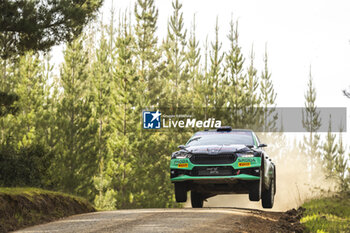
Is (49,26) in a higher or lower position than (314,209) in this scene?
higher

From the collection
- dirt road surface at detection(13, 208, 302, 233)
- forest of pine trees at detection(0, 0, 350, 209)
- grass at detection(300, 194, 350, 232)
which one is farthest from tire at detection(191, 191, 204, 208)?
forest of pine trees at detection(0, 0, 350, 209)

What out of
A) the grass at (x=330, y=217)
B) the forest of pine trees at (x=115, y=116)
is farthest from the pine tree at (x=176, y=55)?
the grass at (x=330, y=217)

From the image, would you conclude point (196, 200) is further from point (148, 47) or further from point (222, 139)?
point (148, 47)

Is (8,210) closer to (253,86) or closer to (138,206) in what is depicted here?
(138,206)

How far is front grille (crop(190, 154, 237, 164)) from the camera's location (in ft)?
39.4

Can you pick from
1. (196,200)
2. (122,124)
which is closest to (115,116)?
(122,124)

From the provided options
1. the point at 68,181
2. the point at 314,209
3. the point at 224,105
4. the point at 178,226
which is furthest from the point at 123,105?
the point at 178,226

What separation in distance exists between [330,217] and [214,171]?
3238 mm

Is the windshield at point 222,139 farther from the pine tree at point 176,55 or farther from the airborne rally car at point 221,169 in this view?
the pine tree at point 176,55

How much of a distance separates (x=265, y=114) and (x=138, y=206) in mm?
21885

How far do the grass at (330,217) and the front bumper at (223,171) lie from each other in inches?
64.6

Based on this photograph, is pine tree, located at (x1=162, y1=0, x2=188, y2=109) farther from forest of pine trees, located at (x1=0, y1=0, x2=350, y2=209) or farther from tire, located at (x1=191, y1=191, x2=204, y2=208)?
tire, located at (x1=191, y1=191, x2=204, y2=208)

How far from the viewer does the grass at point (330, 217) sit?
33.6ft

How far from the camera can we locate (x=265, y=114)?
57.8 metres
